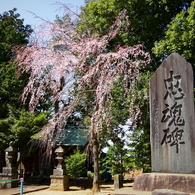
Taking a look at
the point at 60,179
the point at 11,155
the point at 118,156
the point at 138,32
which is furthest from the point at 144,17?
the point at 11,155

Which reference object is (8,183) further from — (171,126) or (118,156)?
(171,126)

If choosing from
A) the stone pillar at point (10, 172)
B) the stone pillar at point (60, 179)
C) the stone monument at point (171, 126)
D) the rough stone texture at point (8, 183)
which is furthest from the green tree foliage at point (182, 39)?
the rough stone texture at point (8, 183)

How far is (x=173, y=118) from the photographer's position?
5.56 metres

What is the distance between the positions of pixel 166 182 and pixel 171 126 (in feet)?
3.98

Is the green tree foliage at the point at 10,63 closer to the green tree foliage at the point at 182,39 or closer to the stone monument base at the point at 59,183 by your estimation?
the stone monument base at the point at 59,183

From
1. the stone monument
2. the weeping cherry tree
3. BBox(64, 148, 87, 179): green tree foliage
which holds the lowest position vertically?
BBox(64, 148, 87, 179): green tree foliage

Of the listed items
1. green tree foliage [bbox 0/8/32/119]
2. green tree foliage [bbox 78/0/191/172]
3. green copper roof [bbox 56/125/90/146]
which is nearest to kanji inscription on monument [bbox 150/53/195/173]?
green tree foliage [bbox 78/0/191/172]

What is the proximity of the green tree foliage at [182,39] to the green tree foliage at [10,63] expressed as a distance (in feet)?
31.3

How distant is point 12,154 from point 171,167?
10557mm

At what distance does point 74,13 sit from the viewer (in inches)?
458

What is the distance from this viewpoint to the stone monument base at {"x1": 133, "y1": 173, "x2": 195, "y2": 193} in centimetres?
479

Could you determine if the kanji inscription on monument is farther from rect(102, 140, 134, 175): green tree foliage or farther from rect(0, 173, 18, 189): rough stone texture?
rect(0, 173, 18, 189): rough stone texture

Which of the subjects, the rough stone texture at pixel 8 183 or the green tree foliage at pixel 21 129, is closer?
the rough stone texture at pixel 8 183

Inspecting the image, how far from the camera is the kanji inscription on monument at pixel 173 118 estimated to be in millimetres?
5344
